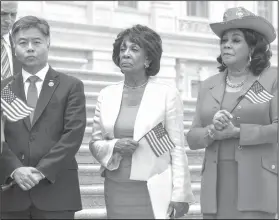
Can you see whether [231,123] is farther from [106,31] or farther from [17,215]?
[106,31]

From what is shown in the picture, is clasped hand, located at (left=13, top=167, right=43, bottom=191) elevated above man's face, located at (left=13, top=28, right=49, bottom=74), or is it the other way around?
man's face, located at (left=13, top=28, right=49, bottom=74)

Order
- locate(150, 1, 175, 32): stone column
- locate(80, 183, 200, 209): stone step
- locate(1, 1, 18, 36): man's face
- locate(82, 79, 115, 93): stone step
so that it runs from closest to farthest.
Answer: locate(80, 183, 200, 209): stone step
locate(1, 1, 18, 36): man's face
locate(82, 79, 115, 93): stone step
locate(150, 1, 175, 32): stone column

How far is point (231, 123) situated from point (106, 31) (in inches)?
527

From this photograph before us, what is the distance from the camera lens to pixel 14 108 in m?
4.82


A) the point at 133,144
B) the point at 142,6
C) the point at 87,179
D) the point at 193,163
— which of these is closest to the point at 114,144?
the point at 133,144

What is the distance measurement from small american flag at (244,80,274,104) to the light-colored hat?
14.8 inches

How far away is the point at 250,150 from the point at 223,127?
237 millimetres

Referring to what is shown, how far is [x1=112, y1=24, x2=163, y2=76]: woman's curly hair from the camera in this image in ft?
17.3

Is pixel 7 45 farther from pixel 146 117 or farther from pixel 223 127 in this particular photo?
pixel 223 127

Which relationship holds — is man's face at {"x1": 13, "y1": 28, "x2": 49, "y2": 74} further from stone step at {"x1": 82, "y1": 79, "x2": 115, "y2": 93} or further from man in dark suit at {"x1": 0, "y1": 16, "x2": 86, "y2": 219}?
stone step at {"x1": 82, "y1": 79, "x2": 115, "y2": 93}

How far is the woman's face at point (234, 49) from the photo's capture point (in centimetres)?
530

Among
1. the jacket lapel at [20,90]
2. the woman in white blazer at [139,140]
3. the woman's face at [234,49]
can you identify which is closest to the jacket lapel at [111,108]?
the woman in white blazer at [139,140]

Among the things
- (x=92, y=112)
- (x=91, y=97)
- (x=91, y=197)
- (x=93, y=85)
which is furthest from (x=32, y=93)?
(x=93, y=85)

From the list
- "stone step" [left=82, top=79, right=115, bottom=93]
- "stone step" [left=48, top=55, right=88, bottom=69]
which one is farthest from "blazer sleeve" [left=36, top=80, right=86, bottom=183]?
"stone step" [left=48, top=55, right=88, bottom=69]
